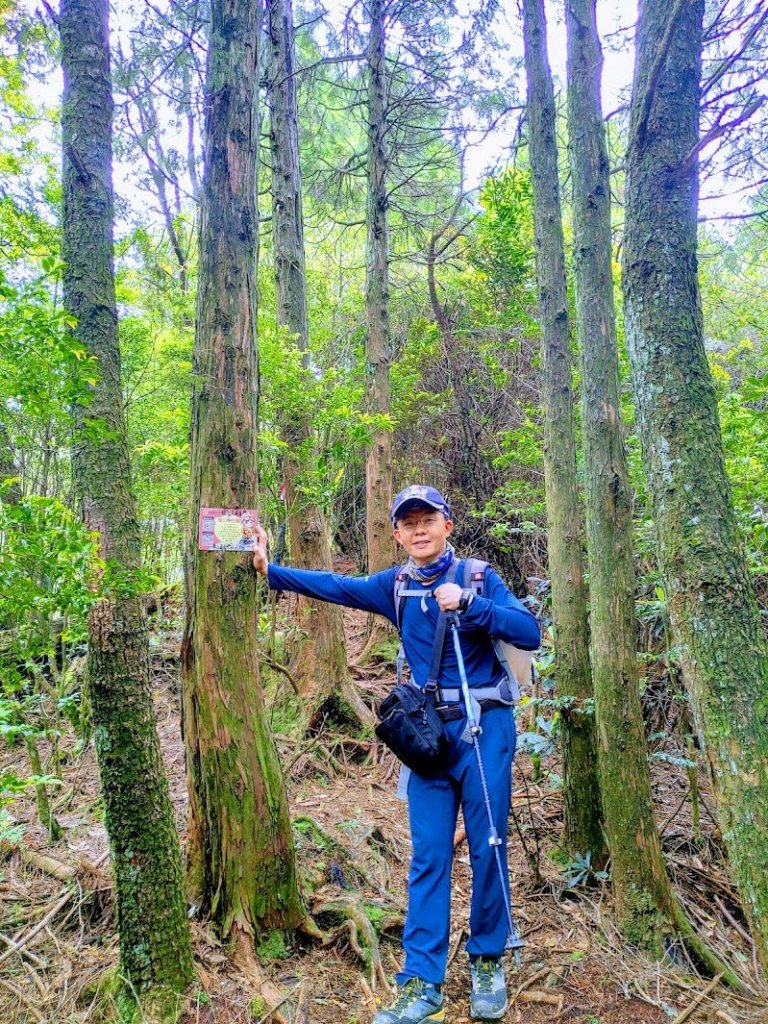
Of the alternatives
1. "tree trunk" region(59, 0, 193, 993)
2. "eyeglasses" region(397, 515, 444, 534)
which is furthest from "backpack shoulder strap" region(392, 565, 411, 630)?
"tree trunk" region(59, 0, 193, 993)

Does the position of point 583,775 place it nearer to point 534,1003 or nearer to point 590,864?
point 590,864

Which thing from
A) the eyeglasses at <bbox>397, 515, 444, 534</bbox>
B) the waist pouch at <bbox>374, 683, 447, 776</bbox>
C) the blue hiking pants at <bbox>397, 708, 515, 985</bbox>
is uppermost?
the eyeglasses at <bbox>397, 515, 444, 534</bbox>

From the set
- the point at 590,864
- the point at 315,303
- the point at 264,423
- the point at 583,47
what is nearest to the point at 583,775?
the point at 590,864

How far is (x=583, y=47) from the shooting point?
4.27 m

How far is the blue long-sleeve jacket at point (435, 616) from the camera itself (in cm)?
295

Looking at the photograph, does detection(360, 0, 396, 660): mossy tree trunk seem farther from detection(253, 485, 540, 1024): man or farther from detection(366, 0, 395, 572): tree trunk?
detection(253, 485, 540, 1024): man

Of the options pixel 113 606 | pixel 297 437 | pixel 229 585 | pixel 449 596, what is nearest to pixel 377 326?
pixel 297 437

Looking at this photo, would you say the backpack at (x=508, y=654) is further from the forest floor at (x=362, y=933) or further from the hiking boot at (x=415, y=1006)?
the forest floor at (x=362, y=933)

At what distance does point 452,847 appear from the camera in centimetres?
281

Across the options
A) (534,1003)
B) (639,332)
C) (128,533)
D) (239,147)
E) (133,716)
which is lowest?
(534,1003)

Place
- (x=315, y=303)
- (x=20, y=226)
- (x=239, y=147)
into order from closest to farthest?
1. (x=239, y=147)
2. (x=20, y=226)
3. (x=315, y=303)

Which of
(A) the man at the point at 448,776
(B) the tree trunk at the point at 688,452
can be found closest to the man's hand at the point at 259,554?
(A) the man at the point at 448,776

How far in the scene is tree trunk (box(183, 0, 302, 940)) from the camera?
3.06m

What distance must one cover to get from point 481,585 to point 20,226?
20.2 ft
